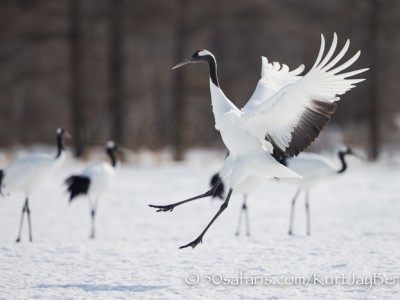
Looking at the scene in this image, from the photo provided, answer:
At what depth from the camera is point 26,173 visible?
794 centimetres

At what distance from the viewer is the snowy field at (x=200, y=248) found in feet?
15.9

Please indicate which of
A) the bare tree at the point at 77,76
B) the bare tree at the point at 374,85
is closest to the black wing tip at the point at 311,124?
the bare tree at the point at 374,85

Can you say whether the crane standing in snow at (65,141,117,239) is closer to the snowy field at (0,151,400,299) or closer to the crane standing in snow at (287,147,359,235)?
the snowy field at (0,151,400,299)

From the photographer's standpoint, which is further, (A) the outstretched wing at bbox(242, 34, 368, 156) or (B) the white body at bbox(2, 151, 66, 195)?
(B) the white body at bbox(2, 151, 66, 195)

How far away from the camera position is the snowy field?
4.86 metres

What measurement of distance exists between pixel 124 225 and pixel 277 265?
376cm

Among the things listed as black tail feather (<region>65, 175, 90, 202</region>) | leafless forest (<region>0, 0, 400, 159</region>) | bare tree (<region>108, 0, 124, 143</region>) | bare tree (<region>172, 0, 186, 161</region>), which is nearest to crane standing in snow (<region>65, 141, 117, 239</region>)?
black tail feather (<region>65, 175, 90, 202</region>)

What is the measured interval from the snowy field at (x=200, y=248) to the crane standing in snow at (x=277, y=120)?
68cm

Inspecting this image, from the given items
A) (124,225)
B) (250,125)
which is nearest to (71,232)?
(124,225)

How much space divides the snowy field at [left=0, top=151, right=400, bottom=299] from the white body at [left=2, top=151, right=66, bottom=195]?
65 centimetres

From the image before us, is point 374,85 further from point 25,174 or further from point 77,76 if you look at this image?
point 25,174

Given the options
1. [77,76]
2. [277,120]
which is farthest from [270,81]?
[77,76]

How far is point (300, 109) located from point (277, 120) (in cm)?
23

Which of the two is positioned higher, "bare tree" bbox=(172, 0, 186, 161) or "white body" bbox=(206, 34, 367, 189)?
"bare tree" bbox=(172, 0, 186, 161)
